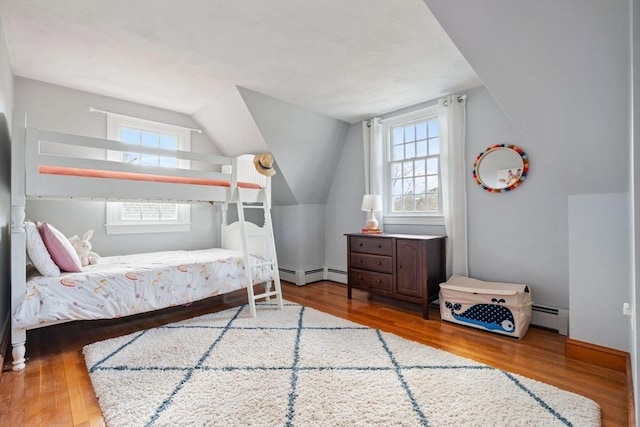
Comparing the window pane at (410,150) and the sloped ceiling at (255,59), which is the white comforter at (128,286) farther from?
the window pane at (410,150)

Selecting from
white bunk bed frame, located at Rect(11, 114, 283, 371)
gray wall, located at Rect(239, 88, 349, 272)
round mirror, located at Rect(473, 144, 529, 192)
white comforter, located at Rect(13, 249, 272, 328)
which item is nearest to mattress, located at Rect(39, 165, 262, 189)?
white bunk bed frame, located at Rect(11, 114, 283, 371)

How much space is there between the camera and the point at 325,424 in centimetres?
148

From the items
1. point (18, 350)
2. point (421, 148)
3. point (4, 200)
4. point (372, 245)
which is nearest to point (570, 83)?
point (421, 148)

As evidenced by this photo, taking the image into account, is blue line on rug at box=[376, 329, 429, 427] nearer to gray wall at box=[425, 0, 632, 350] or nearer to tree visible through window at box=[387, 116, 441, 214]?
gray wall at box=[425, 0, 632, 350]

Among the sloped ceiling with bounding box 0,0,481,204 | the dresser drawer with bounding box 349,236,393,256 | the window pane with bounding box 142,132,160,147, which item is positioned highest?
the sloped ceiling with bounding box 0,0,481,204

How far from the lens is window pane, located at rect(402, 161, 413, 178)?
3.85m

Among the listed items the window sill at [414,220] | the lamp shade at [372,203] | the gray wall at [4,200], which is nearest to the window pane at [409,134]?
the lamp shade at [372,203]

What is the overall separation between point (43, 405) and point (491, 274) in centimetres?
356

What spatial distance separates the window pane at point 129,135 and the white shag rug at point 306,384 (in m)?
2.44

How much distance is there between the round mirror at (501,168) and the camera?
290 centimetres

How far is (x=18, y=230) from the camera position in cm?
212

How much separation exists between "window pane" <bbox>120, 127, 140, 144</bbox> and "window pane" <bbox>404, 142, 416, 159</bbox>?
3412 mm

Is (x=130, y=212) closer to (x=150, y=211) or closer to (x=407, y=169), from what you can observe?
(x=150, y=211)

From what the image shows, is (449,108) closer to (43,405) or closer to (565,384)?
(565,384)
